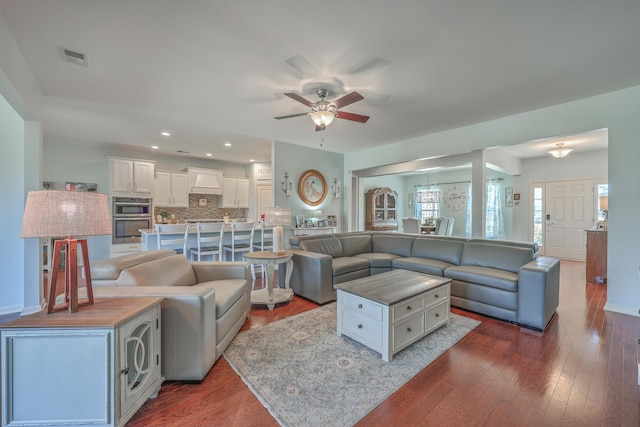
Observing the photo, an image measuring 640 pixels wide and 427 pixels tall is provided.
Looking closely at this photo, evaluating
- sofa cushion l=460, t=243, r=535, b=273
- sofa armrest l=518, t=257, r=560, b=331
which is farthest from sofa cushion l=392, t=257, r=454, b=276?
sofa armrest l=518, t=257, r=560, b=331

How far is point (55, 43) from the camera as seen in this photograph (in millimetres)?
2270

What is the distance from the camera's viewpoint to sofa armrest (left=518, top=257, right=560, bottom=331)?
2.67 m

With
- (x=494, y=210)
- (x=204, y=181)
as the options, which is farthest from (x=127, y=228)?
(x=494, y=210)

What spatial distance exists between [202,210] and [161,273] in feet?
17.2

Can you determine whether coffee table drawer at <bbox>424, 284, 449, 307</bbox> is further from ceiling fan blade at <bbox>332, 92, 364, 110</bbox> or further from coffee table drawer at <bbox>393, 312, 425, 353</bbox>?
ceiling fan blade at <bbox>332, 92, 364, 110</bbox>

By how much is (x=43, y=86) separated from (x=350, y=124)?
3.84 metres

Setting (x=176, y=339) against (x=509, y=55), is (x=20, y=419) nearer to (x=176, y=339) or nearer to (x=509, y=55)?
(x=176, y=339)

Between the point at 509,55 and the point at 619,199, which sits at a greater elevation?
the point at 509,55

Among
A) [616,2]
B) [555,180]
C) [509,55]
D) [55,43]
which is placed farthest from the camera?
[555,180]

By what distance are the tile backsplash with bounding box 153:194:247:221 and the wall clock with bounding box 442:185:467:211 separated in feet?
19.3

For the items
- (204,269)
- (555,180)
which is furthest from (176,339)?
(555,180)

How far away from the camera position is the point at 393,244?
4723 millimetres

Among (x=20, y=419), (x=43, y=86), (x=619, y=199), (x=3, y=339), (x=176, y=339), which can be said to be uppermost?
(x=43, y=86)

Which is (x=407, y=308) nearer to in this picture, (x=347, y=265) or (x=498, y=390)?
(x=498, y=390)
